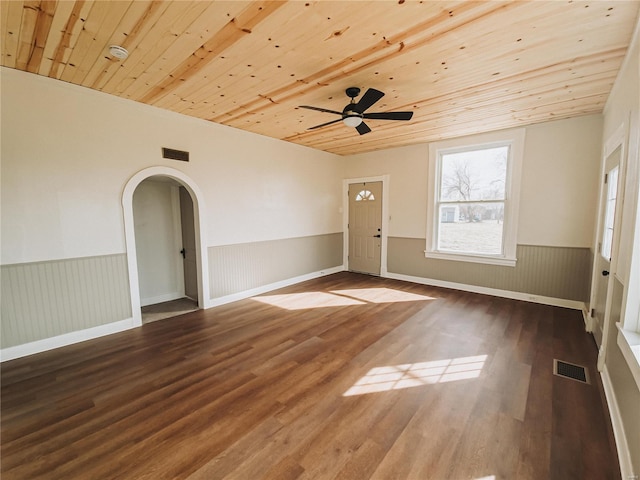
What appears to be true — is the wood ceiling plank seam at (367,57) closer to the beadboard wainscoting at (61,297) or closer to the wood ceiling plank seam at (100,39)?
the wood ceiling plank seam at (100,39)

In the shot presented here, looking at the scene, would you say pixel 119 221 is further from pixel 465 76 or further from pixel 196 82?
pixel 465 76

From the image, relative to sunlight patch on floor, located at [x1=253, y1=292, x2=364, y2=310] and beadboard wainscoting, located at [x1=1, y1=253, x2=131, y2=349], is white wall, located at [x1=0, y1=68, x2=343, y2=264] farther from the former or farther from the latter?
sunlight patch on floor, located at [x1=253, y1=292, x2=364, y2=310]

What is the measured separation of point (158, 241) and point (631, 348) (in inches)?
217

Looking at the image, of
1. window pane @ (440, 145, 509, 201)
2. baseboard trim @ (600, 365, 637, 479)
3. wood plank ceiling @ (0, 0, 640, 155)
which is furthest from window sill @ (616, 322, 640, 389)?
window pane @ (440, 145, 509, 201)

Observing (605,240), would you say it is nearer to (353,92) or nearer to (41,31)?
(353,92)

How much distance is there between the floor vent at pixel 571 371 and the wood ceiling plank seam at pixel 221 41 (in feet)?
12.0

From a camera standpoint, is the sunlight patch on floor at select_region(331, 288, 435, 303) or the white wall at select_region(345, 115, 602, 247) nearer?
the white wall at select_region(345, 115, 602, 247)

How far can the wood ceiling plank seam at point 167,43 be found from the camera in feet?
5.95

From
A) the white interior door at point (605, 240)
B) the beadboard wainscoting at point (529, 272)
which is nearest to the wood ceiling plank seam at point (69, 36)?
the white interior door at point (605, 240)

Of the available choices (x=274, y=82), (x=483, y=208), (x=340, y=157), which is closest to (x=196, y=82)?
(x=274, y=82)

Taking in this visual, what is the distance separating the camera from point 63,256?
9.66ft

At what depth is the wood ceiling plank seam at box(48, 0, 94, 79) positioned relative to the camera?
1.79 meters

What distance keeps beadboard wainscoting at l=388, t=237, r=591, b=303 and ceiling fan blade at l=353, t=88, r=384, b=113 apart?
339 cm

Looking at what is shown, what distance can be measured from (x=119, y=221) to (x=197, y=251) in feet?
3.56
